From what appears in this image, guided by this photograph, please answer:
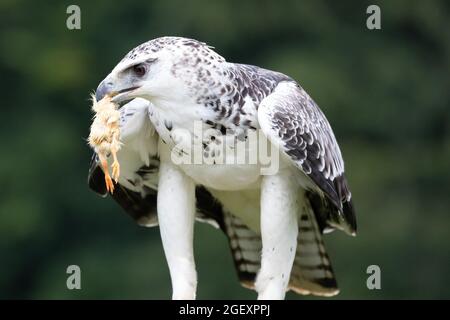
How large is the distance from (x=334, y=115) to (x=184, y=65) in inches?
282

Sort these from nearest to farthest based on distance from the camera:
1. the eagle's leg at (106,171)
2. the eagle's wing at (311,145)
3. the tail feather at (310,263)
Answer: the eagle's wing at (311,145)
the eagle's leg at (106,171)
the tail feather at (310,263)

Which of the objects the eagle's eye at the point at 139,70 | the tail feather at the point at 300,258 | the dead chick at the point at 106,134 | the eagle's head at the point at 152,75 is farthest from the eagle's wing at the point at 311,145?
the dead chick at the point at 106,134

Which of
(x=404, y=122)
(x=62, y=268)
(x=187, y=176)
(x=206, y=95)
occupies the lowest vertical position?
(x=62, y=268)

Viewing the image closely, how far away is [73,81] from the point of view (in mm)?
15148

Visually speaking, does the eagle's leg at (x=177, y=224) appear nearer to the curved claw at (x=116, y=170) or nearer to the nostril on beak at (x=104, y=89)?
the curved claw at (x=116, y=170)

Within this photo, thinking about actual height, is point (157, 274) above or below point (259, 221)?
below

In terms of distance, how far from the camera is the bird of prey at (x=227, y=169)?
709 centimetres

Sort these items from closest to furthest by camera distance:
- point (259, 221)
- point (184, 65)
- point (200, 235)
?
point (184, 65)
point (259, 221)
point (200, 235)

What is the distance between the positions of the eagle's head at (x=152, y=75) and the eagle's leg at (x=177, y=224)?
1.94 feet

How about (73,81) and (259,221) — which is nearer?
(259,221)

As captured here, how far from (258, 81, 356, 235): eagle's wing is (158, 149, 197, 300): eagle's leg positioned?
656 millimetres

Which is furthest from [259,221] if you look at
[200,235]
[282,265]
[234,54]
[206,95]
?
[234,54]

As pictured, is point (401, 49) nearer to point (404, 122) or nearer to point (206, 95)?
point (404, 122)

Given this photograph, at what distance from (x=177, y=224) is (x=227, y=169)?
18.1 inches
